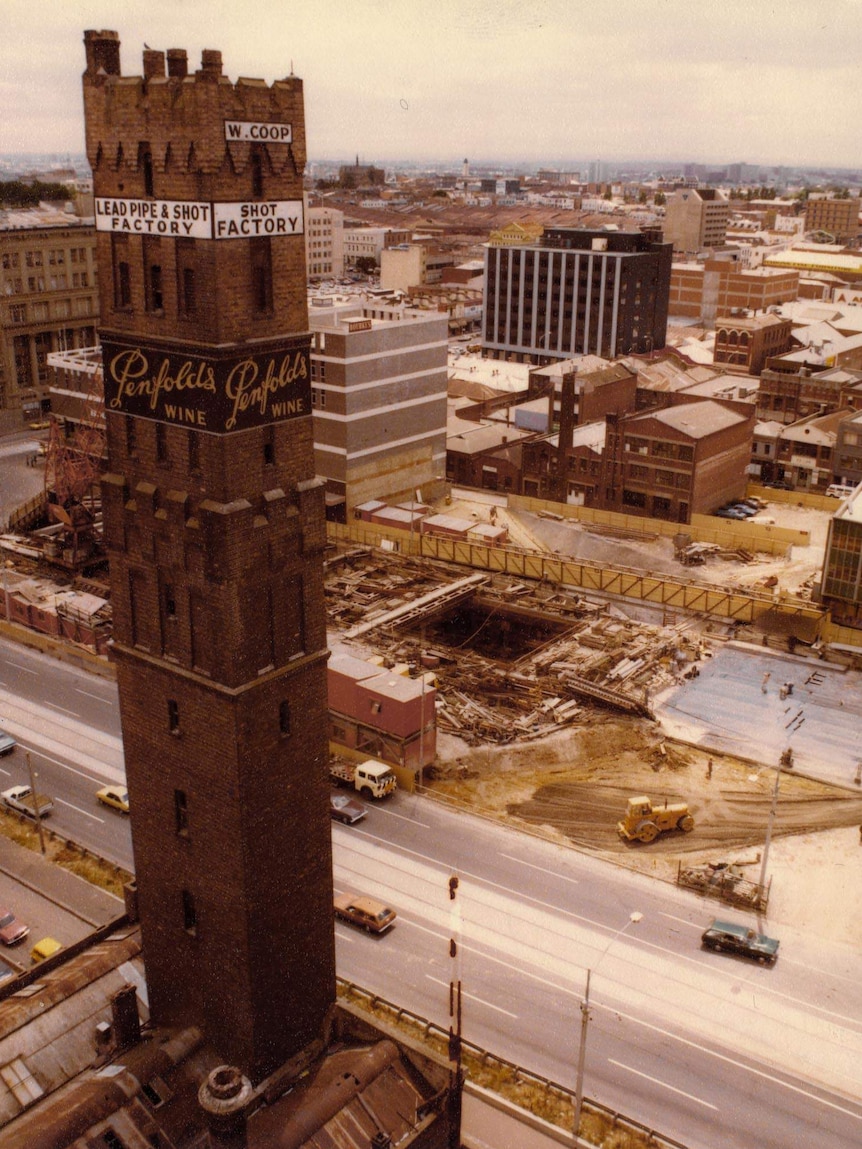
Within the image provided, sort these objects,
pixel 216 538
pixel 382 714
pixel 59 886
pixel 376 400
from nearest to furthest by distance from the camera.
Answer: pixel 216 538 → pixel 59 886 → pixel 382 714 → pixel 376 400

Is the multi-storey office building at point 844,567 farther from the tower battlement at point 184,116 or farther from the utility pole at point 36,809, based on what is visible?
the tower battlement at point 184,116

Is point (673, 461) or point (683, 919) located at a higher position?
point (673, 461)

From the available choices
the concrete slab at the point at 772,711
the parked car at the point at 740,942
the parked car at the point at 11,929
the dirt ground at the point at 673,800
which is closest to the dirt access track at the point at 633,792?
the dirt ground at the point at 673,800

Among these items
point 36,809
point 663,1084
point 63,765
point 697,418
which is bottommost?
point 663,1084

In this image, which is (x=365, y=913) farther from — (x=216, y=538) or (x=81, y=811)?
(x=216, y=538)

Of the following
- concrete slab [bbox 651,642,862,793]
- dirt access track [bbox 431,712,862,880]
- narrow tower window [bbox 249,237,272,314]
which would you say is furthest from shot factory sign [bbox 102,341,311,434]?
concrete slab [bbox 651,642,862,793]

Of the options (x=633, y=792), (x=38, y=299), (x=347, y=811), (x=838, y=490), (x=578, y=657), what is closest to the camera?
(x=347, y=811)

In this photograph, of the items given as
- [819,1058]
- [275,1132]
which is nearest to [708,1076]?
[819,1058]

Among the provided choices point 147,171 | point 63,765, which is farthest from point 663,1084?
point 63,765
